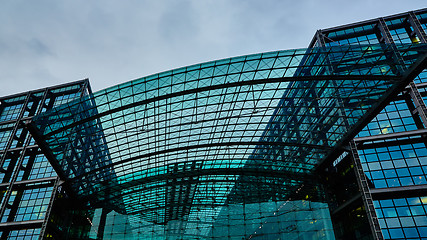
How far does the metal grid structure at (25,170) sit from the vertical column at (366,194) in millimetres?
38978

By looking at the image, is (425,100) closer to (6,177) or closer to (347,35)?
(347,35)

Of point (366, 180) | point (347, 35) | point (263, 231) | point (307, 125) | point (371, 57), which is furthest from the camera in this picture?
point (347, 35)

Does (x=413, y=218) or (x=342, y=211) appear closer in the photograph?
(x=413, y=218)

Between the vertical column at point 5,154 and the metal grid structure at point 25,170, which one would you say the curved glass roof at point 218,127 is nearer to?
the metal grid structure at point 25,170

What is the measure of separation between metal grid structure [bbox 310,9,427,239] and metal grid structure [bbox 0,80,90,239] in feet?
133

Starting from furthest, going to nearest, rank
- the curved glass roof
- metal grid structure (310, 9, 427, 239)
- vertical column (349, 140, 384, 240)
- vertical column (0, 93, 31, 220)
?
1. vertical column (0, 93, 31, 220)
2. metal grid structure (310, 9, 427, 239)
3. vertical column (349, 140, 384, 240)
4. the curved glass roof

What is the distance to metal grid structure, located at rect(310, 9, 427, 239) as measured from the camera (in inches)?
1251

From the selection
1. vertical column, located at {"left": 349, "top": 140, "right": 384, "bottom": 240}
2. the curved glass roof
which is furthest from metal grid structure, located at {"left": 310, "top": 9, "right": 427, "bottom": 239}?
the curved glass roof

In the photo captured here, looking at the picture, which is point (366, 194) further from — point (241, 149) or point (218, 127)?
point (218, 127)

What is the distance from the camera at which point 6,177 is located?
45.3 metres

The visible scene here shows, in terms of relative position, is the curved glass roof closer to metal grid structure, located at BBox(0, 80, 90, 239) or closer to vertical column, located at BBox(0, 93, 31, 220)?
metal grid structure, located at BBox(0, 80, 90, 239)

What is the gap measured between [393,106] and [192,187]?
30659 millimetres

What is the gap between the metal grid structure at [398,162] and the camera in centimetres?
3177

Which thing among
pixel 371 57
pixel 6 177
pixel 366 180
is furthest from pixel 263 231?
pixel 6 177
